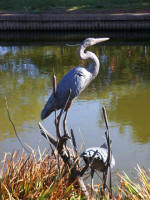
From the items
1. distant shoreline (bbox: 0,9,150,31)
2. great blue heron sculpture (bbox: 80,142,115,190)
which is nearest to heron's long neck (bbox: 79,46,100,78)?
great blue heron sculpture (bbox: 80,142,115,190)

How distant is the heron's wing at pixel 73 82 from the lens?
3.41 meters

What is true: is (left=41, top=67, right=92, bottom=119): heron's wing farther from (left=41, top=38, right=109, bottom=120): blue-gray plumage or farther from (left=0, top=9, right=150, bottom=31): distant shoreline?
(left=0, top=9, right=150, bottom=31): distant shoreline

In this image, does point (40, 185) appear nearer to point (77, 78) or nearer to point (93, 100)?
point (77, 78)

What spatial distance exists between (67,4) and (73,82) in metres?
19.6

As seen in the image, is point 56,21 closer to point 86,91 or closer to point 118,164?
point 86,91

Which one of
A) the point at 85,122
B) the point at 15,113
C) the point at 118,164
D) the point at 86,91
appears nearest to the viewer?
the point at 118,164

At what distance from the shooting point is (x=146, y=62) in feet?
39.0

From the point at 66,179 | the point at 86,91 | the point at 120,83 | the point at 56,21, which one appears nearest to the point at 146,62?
the point at 120,83

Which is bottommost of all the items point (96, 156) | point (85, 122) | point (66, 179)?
point (85, 122)

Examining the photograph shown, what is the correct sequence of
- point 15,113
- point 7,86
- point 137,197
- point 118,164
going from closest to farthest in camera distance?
point 137,197, point 118,164, point 15,113, point 7,86

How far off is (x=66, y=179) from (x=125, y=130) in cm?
323

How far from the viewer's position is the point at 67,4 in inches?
877

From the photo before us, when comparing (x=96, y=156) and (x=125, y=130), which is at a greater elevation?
(x=96, y=156)

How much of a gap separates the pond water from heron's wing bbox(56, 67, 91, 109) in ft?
2.24
